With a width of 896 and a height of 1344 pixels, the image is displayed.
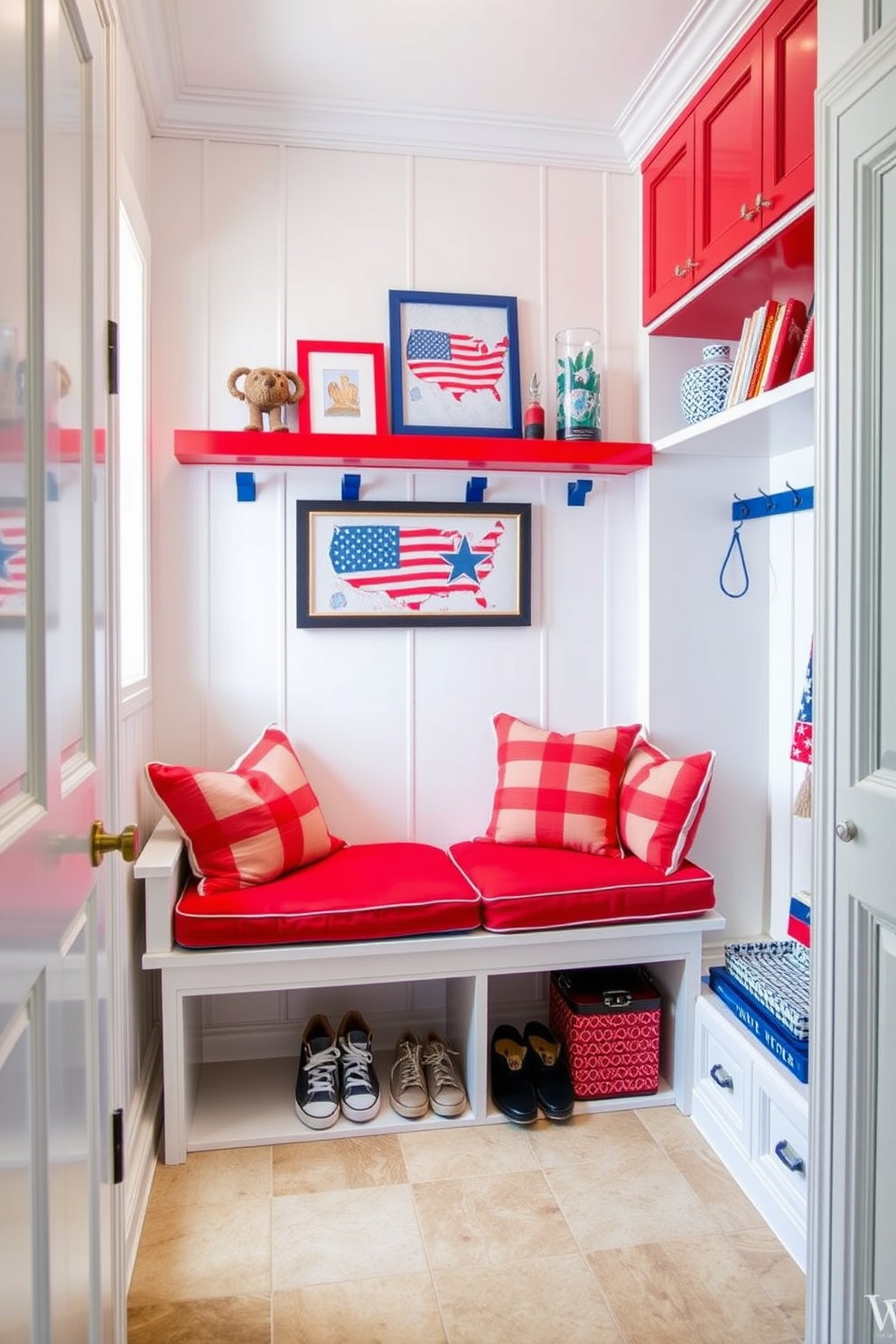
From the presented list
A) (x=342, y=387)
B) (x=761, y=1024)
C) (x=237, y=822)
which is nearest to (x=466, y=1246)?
(x=761, y=1024)

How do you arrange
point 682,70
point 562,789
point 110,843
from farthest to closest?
point 562,789 → point 682,70 → point 110,843

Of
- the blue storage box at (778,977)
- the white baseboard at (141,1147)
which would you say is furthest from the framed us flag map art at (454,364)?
the white baseboard at (141,1147)

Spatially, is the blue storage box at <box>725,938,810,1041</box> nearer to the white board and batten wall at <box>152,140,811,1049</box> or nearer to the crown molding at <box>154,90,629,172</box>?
the white board and batten wall at <box>152,140,811,1049</box>

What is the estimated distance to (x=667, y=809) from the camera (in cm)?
248

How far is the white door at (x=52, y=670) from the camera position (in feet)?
2.80

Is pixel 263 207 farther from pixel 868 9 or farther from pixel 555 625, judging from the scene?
pixel 868 9

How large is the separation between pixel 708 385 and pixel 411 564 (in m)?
0.97

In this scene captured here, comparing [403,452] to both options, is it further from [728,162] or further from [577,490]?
[728,162]

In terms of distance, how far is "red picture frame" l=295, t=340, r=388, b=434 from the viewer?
8.73 ft

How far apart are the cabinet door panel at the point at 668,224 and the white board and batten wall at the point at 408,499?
114 mm

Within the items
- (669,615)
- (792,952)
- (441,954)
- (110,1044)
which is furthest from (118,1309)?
(669,615)

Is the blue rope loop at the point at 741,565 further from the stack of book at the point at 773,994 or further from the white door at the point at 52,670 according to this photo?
the white door at the point at 52,670

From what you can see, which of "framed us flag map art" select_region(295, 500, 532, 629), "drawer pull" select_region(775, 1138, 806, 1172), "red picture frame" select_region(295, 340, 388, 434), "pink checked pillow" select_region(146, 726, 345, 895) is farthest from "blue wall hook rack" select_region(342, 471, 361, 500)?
"drawer pull" select_region(775, 1138, 806, 1172)

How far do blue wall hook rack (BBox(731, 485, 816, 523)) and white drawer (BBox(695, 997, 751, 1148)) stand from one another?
1.34 m
